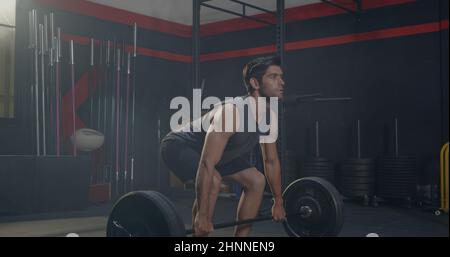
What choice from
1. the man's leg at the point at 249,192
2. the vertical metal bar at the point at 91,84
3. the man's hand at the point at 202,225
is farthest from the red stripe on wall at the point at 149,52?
the man's hand at the point at 202,225

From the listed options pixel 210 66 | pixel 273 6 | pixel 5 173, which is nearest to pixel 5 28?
pixel 5 173

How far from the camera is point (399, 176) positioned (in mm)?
4668

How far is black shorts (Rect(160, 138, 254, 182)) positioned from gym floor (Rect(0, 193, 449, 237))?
3.24 feet

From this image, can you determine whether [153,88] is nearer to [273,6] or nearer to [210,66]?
[210,66]

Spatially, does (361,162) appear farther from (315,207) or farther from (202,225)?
(202,225)

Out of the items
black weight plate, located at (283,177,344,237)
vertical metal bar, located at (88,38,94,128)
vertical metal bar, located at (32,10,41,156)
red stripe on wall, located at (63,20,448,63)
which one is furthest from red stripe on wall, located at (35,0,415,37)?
black weight plate, located at (283,177,344,237)

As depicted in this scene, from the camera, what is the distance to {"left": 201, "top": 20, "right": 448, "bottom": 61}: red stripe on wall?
489cm

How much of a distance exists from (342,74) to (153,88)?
2336 mm

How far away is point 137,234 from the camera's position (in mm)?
2076

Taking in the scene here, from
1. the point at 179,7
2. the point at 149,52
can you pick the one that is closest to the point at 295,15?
the point at 179,7

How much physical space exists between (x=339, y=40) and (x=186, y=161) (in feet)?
12.1

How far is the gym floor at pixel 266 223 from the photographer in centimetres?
328

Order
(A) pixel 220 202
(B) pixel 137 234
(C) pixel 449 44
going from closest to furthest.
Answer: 1. (B) pixel 137 234
2. (C) pixel 449 44
3. (A) pixel 220 202

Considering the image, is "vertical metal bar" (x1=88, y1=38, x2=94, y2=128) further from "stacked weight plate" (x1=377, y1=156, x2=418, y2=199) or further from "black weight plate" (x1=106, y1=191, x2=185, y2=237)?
"black weight plate" (x1=106, y1=191, x2=185, y2=237)
